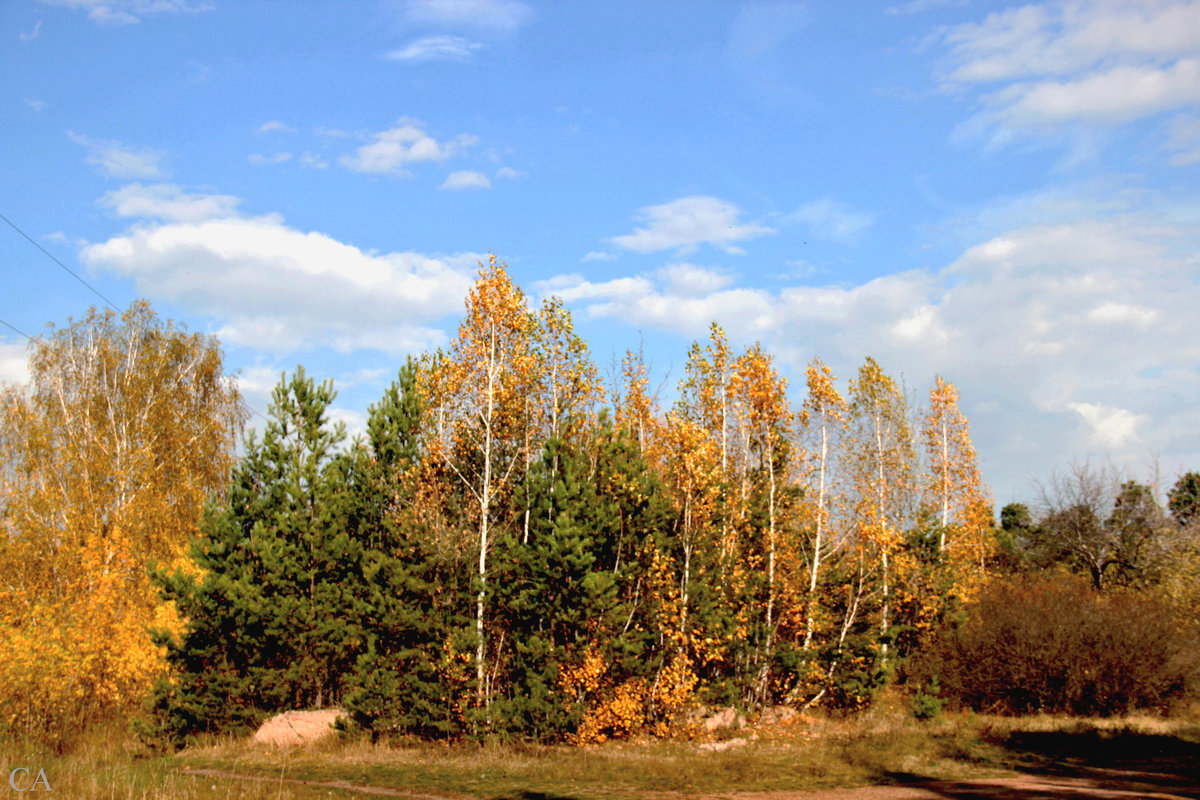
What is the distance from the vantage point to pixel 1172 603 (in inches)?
1111

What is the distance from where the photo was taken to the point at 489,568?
22094 mm

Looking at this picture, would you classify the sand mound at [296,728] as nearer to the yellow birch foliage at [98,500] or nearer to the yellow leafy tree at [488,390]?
the yellow birch foliage at [98,500]

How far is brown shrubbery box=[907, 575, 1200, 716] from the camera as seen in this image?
2578 centimetres

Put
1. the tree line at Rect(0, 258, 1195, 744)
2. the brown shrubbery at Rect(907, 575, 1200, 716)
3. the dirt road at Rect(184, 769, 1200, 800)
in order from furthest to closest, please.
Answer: the brown shrubbery at Rect(907, 575, 1200, 716)
the tree line at Rect(0, 258, 1195, 744)
the dirt road at Rect(184, 769, 1200, 800)

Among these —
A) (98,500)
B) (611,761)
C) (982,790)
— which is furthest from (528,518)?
(98,500)

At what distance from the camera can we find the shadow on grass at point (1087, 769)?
584 inches

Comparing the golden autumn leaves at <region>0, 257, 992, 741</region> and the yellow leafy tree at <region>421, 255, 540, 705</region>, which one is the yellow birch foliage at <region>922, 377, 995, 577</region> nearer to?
the golden autumn leaves at <region>0, 257, 992, 741</region>

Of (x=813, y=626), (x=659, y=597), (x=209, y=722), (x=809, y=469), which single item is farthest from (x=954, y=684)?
(x=209, y=722)

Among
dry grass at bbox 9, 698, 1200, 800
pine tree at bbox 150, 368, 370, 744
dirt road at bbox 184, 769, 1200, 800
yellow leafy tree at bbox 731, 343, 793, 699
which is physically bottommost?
dry grass at bbox 9, 698, 1200, 800

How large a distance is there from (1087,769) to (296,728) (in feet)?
61.9

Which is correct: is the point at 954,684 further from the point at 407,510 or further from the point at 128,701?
the point at 128,701

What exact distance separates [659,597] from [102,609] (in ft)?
51.9

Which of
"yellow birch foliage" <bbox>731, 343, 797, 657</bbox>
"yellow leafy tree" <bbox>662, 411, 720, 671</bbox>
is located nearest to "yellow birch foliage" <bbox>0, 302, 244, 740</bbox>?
"yellow leafy tree" <bbox>662, 411, 720, 671</bbox>

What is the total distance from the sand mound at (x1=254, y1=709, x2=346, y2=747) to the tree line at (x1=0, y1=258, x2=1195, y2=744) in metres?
0.52
